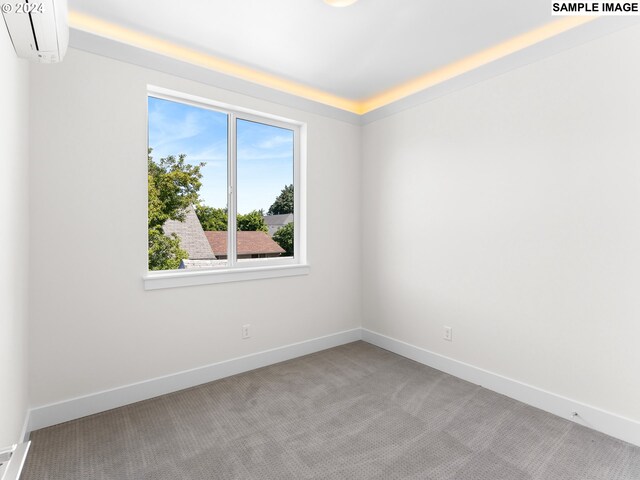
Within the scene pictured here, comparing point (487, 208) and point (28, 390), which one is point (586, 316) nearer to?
point (487, 208)

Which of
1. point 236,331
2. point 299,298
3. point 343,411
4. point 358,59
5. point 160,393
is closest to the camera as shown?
point 343,411

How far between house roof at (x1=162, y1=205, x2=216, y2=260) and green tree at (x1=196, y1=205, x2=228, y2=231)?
0.14 ft

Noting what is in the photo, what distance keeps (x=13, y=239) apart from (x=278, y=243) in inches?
80.7

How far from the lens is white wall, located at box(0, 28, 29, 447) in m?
1.46

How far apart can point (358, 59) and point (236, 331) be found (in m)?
2.51

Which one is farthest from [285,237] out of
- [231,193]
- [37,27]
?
[37,27]

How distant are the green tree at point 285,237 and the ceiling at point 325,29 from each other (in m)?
1.42

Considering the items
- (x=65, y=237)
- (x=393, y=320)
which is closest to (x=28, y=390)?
(x=65, y=237)

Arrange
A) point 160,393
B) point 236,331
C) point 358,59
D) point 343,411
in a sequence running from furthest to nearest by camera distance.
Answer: point 236,331
point 358,59
point 160,393
point 343,411

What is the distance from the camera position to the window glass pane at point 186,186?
269 centimetres

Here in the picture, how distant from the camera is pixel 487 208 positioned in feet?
8.91

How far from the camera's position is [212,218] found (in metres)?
2.98

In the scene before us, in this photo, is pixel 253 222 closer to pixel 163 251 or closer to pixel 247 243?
pixel 247 243

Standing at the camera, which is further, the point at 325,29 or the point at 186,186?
the point at 186,186
